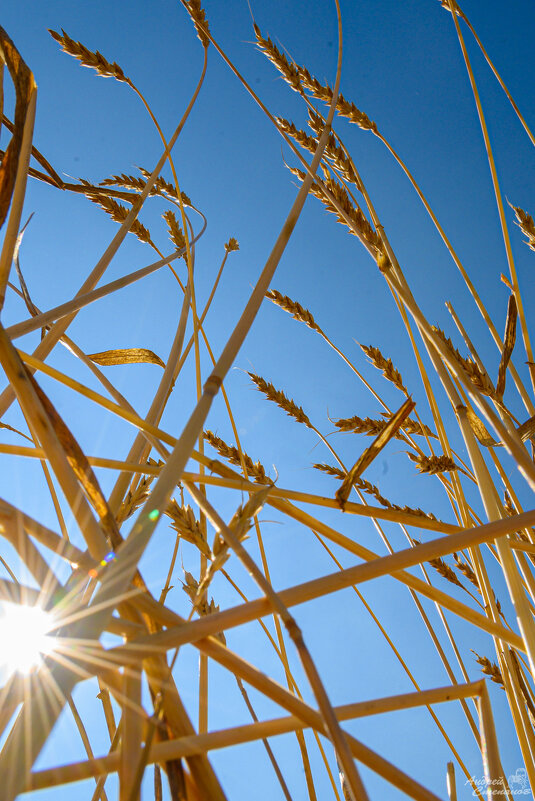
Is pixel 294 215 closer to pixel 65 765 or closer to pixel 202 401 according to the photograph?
pixel 202 401

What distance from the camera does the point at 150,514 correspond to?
238mm

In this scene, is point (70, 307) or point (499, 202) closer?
point (70, 307)

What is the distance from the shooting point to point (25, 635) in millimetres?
274

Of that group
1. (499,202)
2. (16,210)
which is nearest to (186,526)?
(16,210)

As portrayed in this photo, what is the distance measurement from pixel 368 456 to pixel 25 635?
29cm

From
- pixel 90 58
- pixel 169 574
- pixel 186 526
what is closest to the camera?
pixel 186 526

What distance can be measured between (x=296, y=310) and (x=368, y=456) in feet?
2.63

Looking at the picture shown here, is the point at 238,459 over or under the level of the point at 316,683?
over

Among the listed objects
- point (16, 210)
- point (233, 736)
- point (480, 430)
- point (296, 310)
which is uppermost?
point (296, 310)

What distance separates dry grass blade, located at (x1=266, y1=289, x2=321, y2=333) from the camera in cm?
119

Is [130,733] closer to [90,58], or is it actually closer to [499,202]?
[499,202]

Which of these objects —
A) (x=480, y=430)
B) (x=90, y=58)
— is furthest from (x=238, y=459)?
(x=90, y=58)

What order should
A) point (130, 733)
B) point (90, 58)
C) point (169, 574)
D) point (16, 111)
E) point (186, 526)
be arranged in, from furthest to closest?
point (90, 58) → point (169, 574) → point (186, 526) → point (16, 111) → point (130, 733)

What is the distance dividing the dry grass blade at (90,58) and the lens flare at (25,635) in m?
0.99
